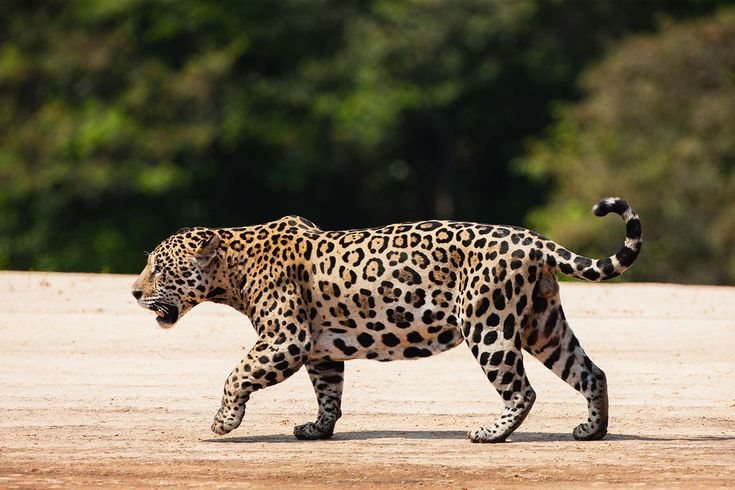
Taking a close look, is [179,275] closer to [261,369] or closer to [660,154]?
[261,369]

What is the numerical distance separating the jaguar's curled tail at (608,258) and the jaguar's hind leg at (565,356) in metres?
0.20

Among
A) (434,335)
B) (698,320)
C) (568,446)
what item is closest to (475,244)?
(434,335)

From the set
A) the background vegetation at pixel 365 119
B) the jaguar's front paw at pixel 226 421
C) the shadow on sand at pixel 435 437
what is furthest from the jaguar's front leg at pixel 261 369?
the background vegetation at pixel 365 119

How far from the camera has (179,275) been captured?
40.7ft

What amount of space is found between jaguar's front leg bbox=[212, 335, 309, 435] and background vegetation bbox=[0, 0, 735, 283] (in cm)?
2485

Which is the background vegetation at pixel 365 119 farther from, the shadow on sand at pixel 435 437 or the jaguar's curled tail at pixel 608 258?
the jaguar's curled tail at pixel 608 258

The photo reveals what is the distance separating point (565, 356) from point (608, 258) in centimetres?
80

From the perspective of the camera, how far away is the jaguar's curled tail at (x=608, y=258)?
1155 centimetres

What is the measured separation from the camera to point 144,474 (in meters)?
10.9

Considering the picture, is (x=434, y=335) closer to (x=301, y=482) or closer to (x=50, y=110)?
(x=301, y=482)

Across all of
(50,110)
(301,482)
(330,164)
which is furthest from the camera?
(330,164)

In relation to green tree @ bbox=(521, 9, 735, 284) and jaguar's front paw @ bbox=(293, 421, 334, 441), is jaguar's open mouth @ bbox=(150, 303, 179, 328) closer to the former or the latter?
jaguar's front paw @ bbox=(293, 421, 334, 441)

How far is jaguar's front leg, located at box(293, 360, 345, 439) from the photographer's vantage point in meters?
12.2

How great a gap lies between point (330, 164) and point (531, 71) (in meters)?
6.10
